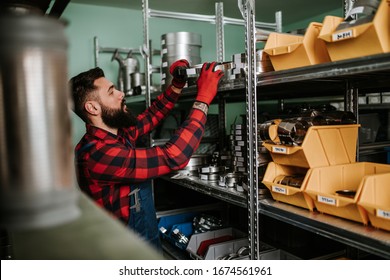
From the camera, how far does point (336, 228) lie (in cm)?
125

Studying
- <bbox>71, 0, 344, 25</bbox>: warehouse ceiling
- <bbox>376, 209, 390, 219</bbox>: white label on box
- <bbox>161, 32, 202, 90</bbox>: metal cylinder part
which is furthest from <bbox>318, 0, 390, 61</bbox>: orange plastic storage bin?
<bbox>71, 0, 344, 25</bbox>: warehouse ceiling

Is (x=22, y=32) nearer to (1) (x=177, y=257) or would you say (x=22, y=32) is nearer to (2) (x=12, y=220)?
(2) (x=12, y=220)

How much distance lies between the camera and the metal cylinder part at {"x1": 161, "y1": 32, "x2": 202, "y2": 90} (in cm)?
250

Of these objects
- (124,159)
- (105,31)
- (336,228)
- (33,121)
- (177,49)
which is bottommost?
(336,228)

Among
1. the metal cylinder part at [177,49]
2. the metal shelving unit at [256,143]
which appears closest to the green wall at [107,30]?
the metal cylinder part at [177,49]

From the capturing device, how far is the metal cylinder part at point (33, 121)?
247 millimetres

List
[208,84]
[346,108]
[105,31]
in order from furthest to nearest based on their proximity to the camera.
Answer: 1. [105,31]
2. [346,108]
3. [208,84]

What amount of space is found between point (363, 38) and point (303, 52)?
0.90 feet

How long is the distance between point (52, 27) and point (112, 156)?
1.46m

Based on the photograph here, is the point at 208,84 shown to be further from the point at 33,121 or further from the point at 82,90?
the point at 33,121

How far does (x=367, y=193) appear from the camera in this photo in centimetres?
122

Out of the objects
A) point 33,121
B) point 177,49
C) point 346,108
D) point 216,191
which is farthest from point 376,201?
point 177,49
